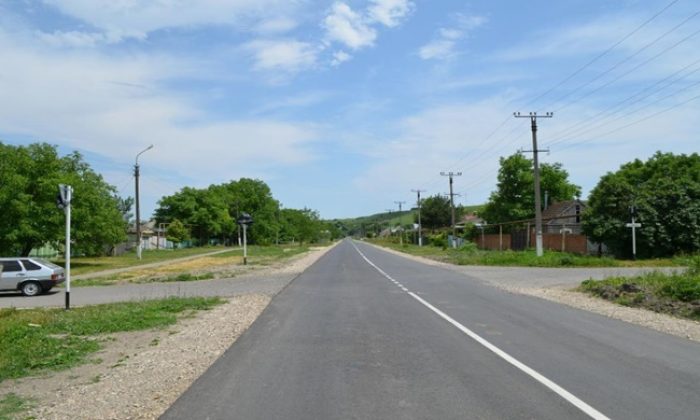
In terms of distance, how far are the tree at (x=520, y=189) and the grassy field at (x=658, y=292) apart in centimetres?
6367

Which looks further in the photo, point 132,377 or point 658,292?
point 658,292

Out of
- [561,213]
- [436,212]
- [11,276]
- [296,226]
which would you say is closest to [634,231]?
[11,276]

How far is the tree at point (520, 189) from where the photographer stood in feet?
269

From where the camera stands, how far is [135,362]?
902 centimetres

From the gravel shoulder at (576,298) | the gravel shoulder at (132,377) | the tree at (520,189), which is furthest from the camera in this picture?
the tree at (520,189)

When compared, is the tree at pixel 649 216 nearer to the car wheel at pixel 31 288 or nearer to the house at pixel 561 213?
the house at pixel 561 213

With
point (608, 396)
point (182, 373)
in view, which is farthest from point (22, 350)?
point (608, 396)

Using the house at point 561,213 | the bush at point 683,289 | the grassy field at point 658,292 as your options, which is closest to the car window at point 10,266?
the grassy field at point 658,292

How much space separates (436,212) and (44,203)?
259 feet

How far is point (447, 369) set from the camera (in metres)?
7.99

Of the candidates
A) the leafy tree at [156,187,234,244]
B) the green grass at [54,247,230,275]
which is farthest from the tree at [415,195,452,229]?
the green grass at [54,247,230,275]

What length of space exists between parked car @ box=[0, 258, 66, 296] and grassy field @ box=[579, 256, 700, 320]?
1930 centimetres

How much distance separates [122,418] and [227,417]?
3.52ft

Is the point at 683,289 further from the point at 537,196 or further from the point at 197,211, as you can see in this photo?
the point at 197,211
